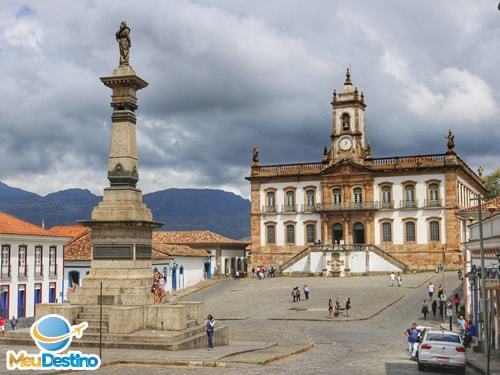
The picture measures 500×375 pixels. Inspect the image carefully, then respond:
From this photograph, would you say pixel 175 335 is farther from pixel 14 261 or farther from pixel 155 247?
pixel 155 247

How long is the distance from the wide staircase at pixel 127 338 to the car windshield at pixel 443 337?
7181 mm

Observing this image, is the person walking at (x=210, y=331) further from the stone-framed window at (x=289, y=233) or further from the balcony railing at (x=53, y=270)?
the stone-framed window at (x=289, y=233)

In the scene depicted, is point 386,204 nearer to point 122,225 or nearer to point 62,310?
point 122,225

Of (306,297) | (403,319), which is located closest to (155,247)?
(306,297)

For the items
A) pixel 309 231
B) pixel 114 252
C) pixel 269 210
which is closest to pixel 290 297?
pixel 309 231

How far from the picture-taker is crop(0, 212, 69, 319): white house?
122 feet

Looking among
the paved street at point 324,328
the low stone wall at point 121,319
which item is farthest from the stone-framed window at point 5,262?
the low stone wall at point 121,319

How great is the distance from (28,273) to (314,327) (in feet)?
54.7

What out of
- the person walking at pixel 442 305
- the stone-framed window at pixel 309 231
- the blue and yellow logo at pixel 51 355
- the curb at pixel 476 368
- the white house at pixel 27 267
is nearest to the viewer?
the blue and yellow logo at pixel 51 355

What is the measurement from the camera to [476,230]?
29.8 m

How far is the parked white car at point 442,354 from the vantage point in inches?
765

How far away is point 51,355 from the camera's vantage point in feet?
54.7

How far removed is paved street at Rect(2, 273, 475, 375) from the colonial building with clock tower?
4476 millimetres

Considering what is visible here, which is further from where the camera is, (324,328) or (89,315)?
(324,328)
